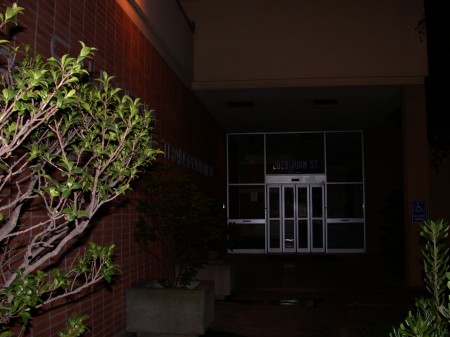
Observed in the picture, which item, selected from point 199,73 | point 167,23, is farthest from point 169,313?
point 199,73

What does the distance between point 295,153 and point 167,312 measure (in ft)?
40.8

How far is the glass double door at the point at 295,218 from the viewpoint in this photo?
17609mm

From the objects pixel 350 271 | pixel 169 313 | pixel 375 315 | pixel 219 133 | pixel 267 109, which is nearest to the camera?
pixel 169 313

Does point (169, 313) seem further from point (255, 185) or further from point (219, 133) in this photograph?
point (255, 185)

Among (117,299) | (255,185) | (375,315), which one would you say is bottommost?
(375,315)

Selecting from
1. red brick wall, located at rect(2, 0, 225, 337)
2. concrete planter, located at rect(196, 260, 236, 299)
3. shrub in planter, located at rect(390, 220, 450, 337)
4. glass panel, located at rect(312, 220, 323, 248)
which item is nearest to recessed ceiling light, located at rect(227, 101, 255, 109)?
red brick wall, located at rect(2, 0, 225, 337)

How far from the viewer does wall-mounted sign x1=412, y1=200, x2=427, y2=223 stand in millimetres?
10594

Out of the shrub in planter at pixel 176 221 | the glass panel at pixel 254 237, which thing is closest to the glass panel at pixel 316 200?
the glass panel at pixel 254 237

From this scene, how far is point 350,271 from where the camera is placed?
1303 centimetres

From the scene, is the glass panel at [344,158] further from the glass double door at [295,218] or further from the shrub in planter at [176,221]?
the shrub in planter at [176,221]

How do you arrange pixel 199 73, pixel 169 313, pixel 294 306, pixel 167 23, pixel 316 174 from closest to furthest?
pixel 169 313 < pixel 294 306 < pixel 167 23 < pixel 199 73 < pixel 316 174

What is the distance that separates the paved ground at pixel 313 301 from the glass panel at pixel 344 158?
3.99m

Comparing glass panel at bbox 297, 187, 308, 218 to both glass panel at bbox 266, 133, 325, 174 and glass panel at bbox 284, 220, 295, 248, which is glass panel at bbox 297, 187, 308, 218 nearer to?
glass panel at bbox 284, 220, 295, 248

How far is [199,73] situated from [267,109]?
9.73ft
